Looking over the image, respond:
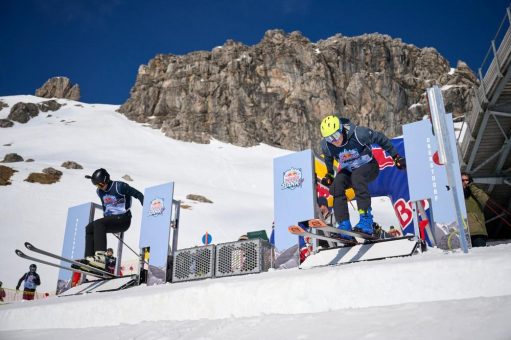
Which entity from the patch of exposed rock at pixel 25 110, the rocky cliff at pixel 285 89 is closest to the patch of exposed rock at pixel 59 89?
the patch of exposed rock at pixel 25 110

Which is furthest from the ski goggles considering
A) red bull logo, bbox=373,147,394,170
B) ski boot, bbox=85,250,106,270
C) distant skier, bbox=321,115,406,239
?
red bull logo, bbox=373,147,394,170

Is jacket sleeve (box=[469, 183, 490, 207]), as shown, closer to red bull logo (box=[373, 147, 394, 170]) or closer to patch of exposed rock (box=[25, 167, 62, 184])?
red bull logo (box=[373, 147, 394, 170])

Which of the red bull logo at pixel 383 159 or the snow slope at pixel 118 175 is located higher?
the snow slope at pixel 118 175

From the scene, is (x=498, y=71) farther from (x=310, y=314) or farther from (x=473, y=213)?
(x=310, y=314)

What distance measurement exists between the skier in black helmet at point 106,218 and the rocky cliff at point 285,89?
64260mm

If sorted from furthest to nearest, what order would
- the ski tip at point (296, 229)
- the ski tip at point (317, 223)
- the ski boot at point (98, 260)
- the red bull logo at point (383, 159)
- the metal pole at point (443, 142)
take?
the red bull logo at point (383, 159) → the ski boot at point (98, 260) → the ski tip at point (296, 229) → the ski tip at point (317, 223) → the metal pole at point (443, 142)

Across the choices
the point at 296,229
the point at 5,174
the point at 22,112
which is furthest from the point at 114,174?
the point at 22,112

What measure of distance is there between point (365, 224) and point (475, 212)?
2119 mm

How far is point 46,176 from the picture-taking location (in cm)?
3581

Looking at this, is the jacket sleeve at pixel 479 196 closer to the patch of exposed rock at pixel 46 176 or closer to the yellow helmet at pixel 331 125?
the yellow helmet at pixel 331 125

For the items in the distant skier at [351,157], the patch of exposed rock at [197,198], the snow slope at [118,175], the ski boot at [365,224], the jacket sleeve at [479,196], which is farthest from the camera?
the patch of exposed rock at [197,198]

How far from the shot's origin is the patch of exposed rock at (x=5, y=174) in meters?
32.5

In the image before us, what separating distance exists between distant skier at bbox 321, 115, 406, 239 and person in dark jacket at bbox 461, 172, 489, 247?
137cm

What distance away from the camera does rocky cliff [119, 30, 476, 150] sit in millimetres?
79188
